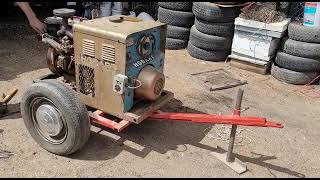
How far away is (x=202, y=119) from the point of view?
11.7ft

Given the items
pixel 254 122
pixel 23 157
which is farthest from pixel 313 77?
pixel 23 157

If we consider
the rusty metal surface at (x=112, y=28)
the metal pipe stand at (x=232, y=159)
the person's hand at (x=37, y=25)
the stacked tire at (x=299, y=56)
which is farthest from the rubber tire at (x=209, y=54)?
the person's hand at (x=37, y=25)

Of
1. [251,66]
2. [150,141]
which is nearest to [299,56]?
[251,66]

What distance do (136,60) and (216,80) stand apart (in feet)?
7.87

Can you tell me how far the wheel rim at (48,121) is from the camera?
11.7ft

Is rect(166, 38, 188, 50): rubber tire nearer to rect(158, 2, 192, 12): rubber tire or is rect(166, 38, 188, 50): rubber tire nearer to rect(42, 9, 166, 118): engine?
rect(158, 2, 192, 12): rubber tire

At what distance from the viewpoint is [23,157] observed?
11.9ft

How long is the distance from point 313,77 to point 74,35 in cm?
392

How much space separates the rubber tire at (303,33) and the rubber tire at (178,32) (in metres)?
Answer: 1.93

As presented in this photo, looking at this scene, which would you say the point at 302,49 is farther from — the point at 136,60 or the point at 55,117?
the point at 55,117

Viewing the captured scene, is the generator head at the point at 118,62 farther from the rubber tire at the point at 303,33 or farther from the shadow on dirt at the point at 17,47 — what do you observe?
the rubber tire at the point at 303,33

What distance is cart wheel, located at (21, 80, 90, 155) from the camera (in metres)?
3.41

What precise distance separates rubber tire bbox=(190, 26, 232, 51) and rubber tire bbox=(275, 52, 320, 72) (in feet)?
3.10

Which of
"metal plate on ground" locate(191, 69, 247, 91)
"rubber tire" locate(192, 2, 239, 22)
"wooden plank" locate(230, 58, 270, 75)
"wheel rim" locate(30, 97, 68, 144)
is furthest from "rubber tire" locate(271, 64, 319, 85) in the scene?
"wheel rim" locate(30, 97, 68, 144)
